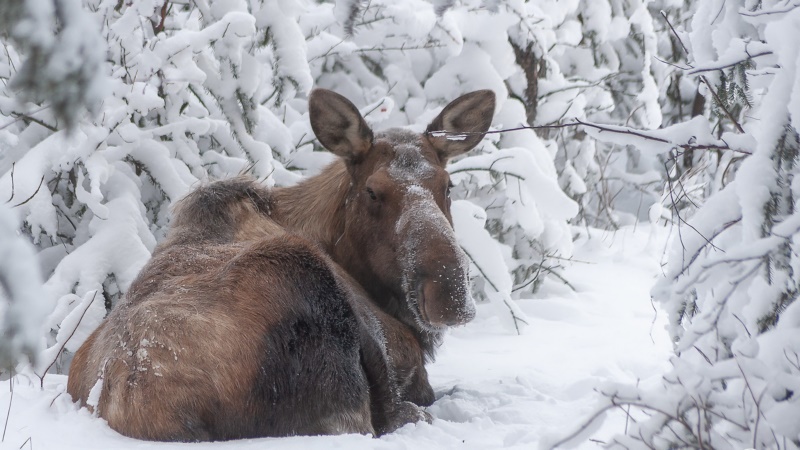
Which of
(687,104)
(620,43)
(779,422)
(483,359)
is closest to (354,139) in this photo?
(483,359)

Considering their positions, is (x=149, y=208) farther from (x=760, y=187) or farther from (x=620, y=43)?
(x=620, y=43)

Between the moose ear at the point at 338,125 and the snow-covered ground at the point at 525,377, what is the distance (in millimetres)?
1474

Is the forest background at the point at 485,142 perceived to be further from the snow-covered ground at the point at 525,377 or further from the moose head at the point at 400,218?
the moose head at the point at 400,218

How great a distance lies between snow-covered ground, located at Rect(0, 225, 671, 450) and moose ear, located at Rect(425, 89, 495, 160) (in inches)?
54.6

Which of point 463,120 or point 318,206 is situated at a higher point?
point 463,120

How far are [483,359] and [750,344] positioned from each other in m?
3.29

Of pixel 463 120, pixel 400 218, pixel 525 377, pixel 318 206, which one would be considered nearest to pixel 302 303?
pixel 400 218

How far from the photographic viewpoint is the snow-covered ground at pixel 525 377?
321 centimetres

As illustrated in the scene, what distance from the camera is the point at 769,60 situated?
2.82 metres

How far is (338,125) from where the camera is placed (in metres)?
4.86

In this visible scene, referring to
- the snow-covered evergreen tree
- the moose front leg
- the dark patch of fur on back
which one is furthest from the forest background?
the moose front leg

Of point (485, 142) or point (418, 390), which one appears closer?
point (418, 390)

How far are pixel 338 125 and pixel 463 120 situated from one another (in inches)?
35.0

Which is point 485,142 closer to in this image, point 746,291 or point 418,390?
point 418,390
